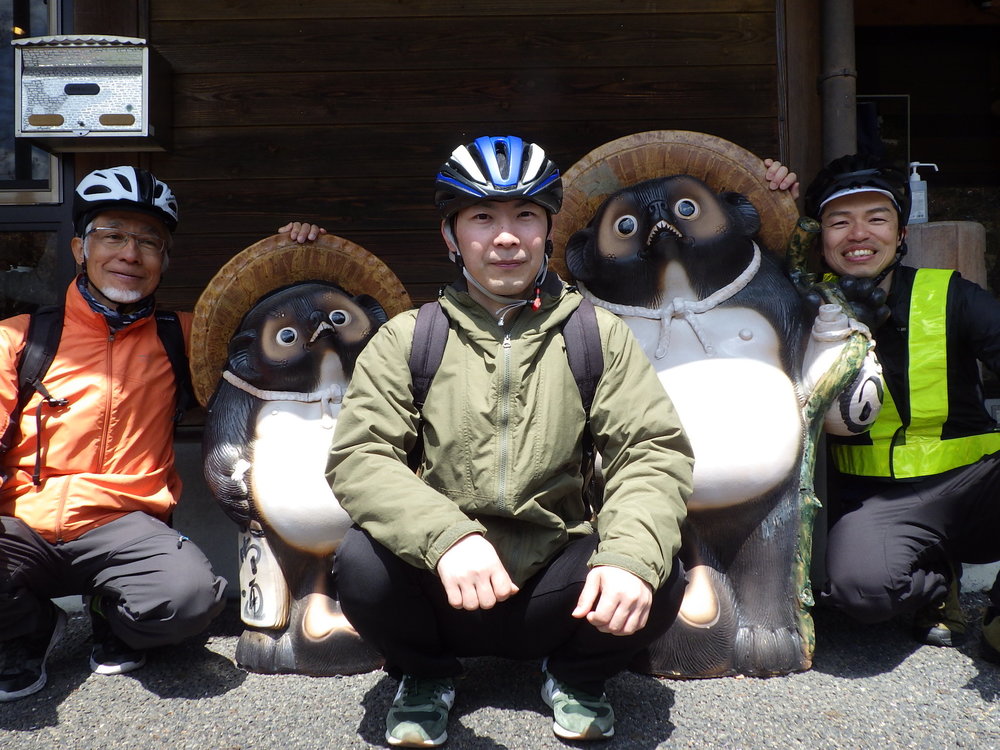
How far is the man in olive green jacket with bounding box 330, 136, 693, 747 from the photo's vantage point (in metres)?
1.88

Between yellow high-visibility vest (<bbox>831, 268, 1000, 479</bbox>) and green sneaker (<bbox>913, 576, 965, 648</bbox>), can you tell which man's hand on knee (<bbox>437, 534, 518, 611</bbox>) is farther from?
green sneaker (<bbox>913, 576, 965, 648</bbox>)

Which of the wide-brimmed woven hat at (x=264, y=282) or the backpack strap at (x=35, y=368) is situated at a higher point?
the wide-brimmed woven hat at (x=264, y=282)

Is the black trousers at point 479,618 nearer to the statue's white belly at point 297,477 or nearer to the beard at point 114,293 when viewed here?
the statue's white belly at point 297,477

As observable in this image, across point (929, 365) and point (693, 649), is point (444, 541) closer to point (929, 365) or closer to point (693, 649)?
point (693, 649)

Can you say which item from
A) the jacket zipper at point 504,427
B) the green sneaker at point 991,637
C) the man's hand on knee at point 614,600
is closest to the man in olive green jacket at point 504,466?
the jacket zipper at point 504,427

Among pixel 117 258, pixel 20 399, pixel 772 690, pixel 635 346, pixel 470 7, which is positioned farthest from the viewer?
pixel 470 7

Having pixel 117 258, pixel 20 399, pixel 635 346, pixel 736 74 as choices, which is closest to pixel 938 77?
pixel 736 74

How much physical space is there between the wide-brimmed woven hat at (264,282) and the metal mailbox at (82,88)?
98 cm

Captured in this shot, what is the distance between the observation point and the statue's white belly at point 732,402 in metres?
2.41

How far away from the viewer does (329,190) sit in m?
3.47

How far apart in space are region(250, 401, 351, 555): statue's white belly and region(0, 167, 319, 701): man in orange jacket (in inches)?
10.7

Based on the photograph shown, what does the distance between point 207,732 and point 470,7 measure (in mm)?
2888

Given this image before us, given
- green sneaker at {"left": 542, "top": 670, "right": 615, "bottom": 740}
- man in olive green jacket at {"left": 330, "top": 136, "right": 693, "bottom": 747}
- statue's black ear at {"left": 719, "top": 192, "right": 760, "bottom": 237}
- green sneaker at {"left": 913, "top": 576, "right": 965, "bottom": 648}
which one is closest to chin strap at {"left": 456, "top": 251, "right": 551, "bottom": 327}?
man in olive green jacket at {"left": 330, "top": 136, "right": 693, "bottom": 747}

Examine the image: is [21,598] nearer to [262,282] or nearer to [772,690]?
[262,282]
